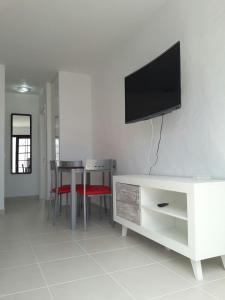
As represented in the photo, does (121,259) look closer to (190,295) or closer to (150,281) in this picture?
(150,281)

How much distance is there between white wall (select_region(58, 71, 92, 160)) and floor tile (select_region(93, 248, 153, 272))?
283 centimetres

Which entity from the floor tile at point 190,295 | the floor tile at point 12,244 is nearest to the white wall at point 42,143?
the floor tile at point 12,244

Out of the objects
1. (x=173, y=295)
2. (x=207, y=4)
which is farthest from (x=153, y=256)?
(x=207, y=4)

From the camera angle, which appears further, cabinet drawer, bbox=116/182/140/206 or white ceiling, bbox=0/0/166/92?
white ceiling, bbox=0/0/166/92

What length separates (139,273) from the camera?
1877 millimetres

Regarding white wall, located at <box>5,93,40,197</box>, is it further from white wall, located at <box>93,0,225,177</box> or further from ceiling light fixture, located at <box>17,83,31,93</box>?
white wall, located at <box>93,0,225,177</box>

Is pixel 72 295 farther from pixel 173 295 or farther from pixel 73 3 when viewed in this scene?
pixel 73 3

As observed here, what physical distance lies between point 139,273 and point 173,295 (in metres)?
0.37

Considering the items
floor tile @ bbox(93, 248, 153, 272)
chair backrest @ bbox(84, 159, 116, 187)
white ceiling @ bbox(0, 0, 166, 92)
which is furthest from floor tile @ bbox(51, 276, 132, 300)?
white ceiling @ bbox(0, 0, 166, 92)

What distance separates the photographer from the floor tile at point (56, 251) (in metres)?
2.25

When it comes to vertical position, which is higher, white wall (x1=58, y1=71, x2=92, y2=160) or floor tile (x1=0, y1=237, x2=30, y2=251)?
white wall (x1=58, y1=71, x2=92, y2=160)

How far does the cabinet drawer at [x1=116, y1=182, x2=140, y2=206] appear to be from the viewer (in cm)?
251

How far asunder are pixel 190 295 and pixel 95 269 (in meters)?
0.74

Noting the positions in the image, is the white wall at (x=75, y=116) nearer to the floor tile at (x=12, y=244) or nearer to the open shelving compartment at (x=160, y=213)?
the floor tile at (x=12, y=244)
